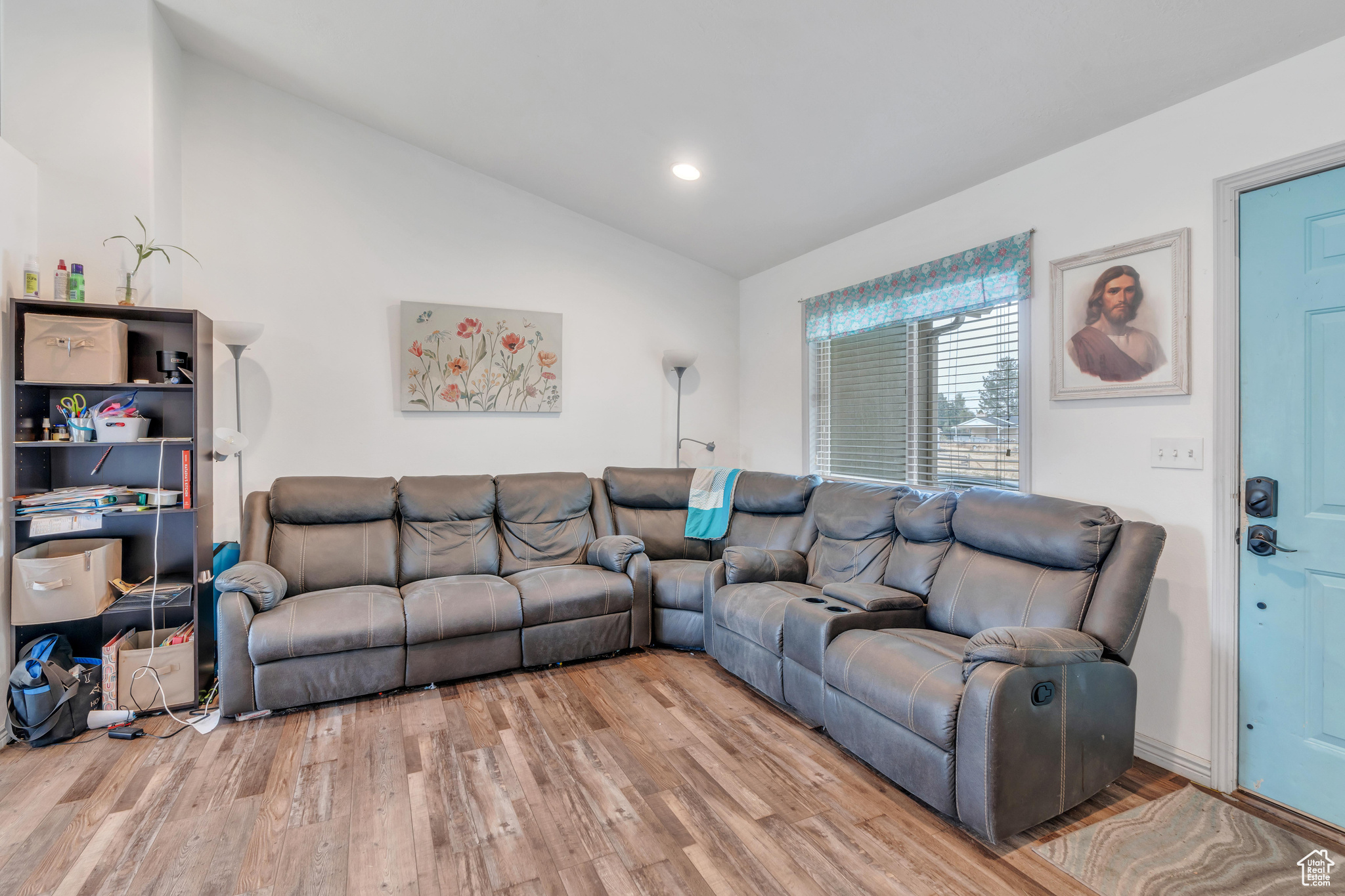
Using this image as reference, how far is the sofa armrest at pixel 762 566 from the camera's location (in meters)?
3.15

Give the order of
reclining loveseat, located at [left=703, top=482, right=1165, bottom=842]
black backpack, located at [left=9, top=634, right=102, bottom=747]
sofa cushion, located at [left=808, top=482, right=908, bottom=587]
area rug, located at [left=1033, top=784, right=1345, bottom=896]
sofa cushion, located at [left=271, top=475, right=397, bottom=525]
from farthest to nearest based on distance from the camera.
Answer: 1. sofa cushion, located at [left=271, top=475, right=397, bottom=525]
2. sofa cushion, located at [left=808, top=482, right=908, bottom=587]
3. black backpack, located at [left=9, top=634, right=102, bottom=747]
4. reclining loveseat, located at [left=703, top=482, right=1165, bottom=842]
5. area rug, located at [left=1033, top=784, right=1345, bottom=896]

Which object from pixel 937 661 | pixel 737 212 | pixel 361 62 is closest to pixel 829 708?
pixel 937 661

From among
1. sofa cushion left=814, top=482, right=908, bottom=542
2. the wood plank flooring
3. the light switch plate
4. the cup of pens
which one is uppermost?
the cup of pens

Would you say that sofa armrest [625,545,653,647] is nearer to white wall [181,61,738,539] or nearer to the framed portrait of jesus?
white wall [181,61,738,539]

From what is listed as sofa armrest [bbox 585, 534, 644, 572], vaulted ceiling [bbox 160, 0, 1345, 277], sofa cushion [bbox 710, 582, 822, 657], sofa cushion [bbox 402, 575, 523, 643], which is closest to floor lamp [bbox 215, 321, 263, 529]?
sofa cushion [bbox 402, 575, 523, 643]

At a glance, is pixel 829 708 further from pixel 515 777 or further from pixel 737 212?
pixel 737 212

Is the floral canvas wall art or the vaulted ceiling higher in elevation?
the vaulted ceiling

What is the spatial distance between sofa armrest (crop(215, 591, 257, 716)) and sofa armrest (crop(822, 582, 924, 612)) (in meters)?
2.52

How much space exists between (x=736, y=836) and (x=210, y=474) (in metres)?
2.96

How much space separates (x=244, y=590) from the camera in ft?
8.73

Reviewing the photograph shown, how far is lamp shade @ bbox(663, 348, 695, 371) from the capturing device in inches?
168

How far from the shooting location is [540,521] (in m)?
3.74

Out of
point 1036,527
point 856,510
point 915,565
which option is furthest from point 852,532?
point 1036,527

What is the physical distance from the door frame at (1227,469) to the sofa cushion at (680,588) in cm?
214
